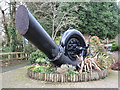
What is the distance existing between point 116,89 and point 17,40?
11.4 m

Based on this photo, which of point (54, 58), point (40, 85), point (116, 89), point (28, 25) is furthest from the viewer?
point (54, 58)

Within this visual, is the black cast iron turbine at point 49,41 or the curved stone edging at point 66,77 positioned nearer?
the black cast iron turbine at point 49,41

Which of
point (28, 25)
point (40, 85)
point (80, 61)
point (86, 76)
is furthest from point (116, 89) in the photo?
point (28, 25)

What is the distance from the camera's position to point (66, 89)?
4.00m

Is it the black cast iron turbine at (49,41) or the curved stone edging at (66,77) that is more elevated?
the black cast iron turbine at (49,41)

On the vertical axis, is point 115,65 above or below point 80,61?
below

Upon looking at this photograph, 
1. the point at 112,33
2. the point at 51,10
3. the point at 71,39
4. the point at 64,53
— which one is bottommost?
the point at 64,53

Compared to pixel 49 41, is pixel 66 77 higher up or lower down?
lower down

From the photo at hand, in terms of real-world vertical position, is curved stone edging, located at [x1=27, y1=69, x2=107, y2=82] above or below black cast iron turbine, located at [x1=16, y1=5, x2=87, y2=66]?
below

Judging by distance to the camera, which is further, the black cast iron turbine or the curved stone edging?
the curved stone edging

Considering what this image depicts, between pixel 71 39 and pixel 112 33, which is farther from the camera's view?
pixel 112 33

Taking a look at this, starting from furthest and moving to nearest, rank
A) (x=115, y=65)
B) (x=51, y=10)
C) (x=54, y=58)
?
1. (x=51, y=10)
2. (x=115, y=65)
3. (x=54, y=58)

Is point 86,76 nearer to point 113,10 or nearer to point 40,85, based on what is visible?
point 40,85

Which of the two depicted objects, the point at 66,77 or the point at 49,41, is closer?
the point at 49,41
